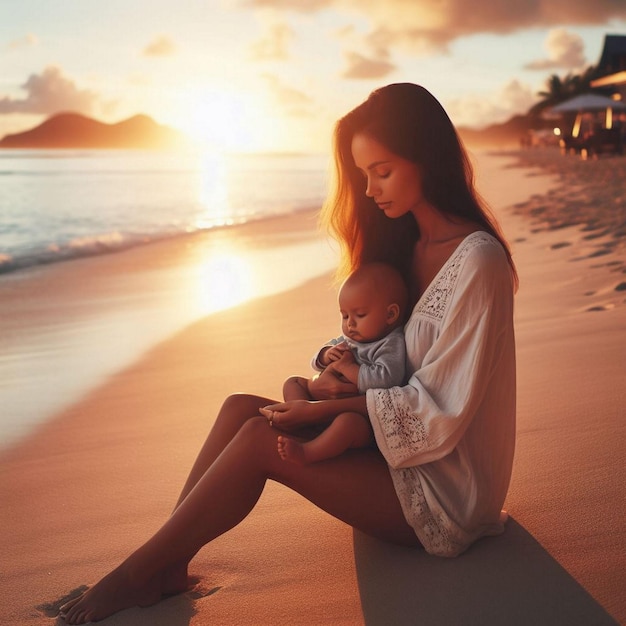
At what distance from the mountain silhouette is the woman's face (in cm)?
12141

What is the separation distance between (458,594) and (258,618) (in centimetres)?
60

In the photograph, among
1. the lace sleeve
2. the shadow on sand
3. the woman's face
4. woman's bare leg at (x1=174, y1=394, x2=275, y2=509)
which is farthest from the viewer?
woman's bare leg at (x1=174, y1=394, x2=275, y2=509)

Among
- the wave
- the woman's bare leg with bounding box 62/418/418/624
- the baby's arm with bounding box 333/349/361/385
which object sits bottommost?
the wave

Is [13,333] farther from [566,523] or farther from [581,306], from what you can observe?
[566,523]

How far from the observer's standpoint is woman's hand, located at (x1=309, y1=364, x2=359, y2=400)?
8.87 ft

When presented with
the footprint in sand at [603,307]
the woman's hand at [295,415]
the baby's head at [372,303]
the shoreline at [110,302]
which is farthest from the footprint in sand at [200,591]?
the footprint in sand at [603,307]

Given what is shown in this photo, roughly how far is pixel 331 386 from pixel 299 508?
74 centimetres

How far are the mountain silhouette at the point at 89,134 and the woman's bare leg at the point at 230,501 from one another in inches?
4788

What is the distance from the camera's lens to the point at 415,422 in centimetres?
245

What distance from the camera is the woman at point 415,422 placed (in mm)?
2438

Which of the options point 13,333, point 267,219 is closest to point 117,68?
point 267,219

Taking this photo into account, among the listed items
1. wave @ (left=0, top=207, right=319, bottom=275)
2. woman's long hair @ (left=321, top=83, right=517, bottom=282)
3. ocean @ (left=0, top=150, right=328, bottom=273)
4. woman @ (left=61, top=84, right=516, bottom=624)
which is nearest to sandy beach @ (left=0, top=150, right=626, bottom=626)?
woman @ (left=61, top=84, right=516, bottom=624)

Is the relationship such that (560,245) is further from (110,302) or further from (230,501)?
(230,501)

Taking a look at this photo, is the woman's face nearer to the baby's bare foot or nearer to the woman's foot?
the baby's bare foot
